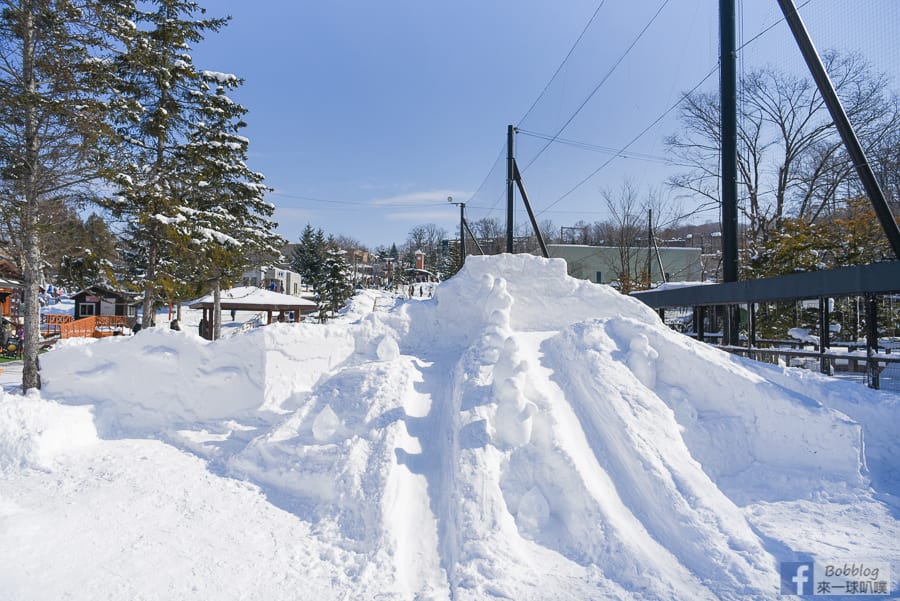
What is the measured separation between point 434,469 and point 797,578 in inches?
124

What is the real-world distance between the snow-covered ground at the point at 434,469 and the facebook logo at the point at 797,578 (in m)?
0.07

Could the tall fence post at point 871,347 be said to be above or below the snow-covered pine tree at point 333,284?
below

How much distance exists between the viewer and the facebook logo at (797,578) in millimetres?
3523

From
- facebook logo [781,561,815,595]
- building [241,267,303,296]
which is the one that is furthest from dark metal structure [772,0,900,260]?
building [241,267,303,296]

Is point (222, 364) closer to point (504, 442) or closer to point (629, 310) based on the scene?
point (504, 442)

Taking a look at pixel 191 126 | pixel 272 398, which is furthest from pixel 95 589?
pixel 191 126

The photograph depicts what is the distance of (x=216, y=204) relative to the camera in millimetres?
17406

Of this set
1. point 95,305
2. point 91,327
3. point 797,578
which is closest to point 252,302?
point 91,327

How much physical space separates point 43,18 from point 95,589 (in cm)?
970

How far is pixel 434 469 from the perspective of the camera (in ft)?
16.9

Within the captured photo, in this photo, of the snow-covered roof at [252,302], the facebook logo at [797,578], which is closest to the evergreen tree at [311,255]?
the snow-covered roof at [252,302]

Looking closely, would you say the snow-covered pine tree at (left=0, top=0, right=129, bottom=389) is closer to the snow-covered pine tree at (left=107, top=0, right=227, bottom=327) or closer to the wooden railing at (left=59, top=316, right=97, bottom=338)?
the snow-covered pine tree at (left=107, top=0, right=227, bottom=327)

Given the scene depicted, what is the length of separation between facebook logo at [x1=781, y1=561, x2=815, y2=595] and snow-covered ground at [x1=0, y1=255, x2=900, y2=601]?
0.07 meters

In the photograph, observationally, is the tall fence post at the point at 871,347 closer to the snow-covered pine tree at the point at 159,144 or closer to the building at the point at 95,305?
the snow-covered pine tree at the point at 159,144
